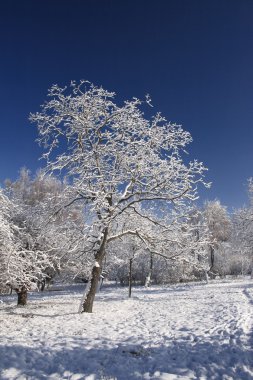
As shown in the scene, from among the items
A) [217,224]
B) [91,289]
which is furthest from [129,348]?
[217,224]

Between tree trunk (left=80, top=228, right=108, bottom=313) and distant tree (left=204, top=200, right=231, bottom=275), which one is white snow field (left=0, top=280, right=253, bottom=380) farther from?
distant tree (left=204, top=200, right=231, bottom=275)

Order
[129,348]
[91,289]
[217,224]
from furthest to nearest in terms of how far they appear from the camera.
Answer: [217,224]
[91,289]
[129,348]

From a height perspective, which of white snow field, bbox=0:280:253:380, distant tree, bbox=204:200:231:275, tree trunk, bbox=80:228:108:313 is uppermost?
distant tree, bbox=204:200:231:275

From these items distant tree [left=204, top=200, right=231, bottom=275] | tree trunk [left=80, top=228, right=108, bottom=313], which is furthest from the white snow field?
distant tree [left=204, top=200, right=231, bottom=275]

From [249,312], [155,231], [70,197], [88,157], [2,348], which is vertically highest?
[88,157]

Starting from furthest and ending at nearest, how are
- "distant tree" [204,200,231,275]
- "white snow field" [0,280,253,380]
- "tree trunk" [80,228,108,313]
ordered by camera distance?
1. "distant tree" [204,200,231,275]
2. "tree trunk" [80,228,108,313]
3. "white snow field" [0,280,253,380]

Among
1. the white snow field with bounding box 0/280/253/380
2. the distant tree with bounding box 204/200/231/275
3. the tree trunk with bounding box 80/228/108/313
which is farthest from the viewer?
the distant tree with bounding box 204/200/231/275

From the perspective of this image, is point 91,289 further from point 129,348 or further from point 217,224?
point 217,224

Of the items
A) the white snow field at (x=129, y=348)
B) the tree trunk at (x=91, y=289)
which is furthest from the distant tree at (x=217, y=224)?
the white snow field at (x=129, y=348)

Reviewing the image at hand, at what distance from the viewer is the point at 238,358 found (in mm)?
9039

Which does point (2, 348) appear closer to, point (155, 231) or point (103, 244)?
point (103, 244)

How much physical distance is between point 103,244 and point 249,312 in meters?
7.98

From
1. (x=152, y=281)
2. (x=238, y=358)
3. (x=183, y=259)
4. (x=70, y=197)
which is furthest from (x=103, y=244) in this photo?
(x=152, y=281)

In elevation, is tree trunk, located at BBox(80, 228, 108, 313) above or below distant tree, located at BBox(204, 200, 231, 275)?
below
